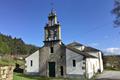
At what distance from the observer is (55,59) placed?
27000 mm

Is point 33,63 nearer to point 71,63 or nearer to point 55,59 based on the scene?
point 55,59

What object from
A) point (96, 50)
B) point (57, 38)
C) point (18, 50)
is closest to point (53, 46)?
point (57, 38)

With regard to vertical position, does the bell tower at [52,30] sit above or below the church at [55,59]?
above

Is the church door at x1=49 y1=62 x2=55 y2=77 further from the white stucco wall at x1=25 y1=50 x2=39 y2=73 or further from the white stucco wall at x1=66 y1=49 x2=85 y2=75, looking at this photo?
the white stucco wall at x1=66 y1=49 x2=85 y2=75

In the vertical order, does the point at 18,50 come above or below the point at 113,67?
above

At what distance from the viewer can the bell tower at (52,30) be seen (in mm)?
27028

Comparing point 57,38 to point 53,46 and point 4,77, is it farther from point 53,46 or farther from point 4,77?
point 4,77

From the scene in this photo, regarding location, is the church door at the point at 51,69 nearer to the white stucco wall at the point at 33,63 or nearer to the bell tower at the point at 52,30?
the white stucco wall at the point at 33,63

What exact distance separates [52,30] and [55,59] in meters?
5.14

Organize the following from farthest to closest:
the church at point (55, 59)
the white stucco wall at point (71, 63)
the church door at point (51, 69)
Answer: the church door at point (51, 69) → the church at point (55, 59) → the white stucco wall at point (71, 63)

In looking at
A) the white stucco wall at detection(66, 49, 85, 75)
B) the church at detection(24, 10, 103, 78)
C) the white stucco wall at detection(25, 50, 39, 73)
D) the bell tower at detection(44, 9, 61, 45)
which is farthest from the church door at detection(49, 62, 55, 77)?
the bell tower at detection(44, 9, 61, 45)

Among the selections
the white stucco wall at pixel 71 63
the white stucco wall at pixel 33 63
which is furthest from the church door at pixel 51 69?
the white stucco wall at pixel 71 63

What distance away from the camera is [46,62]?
2778 cm

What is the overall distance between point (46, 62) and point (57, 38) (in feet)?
15.6
